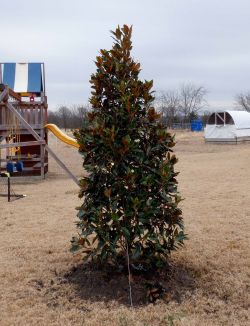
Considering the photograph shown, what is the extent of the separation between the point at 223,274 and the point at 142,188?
1321mm

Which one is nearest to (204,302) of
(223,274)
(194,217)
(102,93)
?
(223,274)

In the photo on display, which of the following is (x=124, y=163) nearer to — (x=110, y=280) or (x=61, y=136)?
(x=110, y=280)

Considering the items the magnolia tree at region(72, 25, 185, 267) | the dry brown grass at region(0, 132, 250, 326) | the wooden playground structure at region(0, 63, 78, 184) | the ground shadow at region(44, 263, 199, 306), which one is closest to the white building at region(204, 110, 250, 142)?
the wooden playground structure at region(0, 63, 78, 184)

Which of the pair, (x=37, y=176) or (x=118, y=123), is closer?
(x=118, y=123)

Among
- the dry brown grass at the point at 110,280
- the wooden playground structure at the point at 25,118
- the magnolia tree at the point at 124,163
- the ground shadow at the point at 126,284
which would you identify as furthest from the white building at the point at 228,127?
the magnolia tree at the point at 124,163

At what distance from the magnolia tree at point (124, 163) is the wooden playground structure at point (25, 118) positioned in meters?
8.74

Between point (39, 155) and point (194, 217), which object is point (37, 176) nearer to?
point (39, 155)

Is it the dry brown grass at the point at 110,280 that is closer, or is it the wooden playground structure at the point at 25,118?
the dry brown grass at the point at 110,280

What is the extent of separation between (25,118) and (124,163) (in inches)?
431

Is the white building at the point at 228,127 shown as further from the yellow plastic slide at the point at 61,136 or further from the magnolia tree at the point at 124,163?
the magnolia tree at the point at 124,163

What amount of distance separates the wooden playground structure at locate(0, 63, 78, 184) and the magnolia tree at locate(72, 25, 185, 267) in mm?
8741

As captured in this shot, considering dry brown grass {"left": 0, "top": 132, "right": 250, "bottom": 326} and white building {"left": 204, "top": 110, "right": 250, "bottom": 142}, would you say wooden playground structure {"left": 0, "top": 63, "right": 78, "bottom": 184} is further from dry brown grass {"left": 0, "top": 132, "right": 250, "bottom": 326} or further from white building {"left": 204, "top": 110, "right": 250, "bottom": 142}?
white building {"left": 204, "top": 110, "right": 250, "bottom": 142}

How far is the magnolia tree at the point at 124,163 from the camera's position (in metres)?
3.85

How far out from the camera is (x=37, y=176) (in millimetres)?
14320
